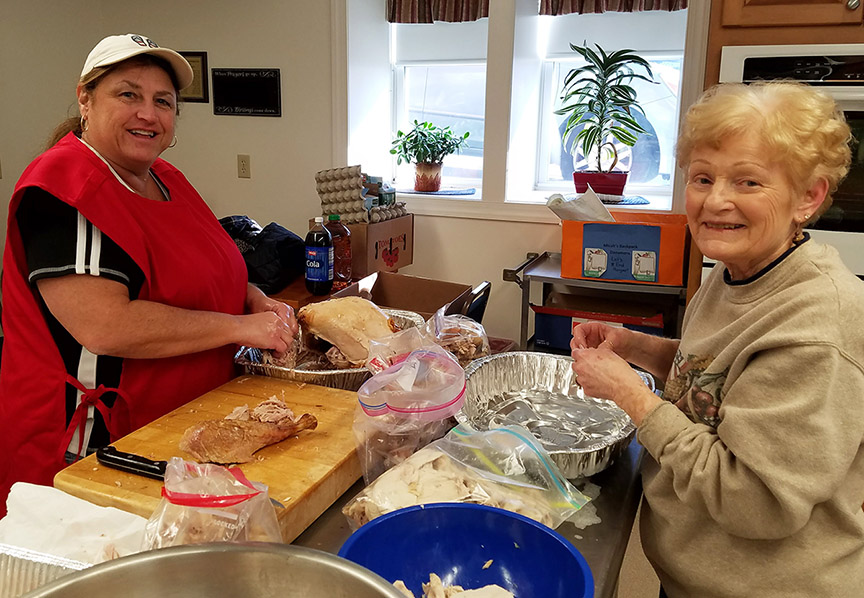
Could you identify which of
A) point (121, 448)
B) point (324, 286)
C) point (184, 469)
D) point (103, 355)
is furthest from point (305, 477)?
point (324, 286)

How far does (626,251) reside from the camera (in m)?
2.50

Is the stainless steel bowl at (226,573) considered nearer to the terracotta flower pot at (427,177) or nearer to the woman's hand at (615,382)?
the woman's hand at (615,382)

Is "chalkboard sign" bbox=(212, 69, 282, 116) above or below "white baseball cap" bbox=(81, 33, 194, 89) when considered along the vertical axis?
above

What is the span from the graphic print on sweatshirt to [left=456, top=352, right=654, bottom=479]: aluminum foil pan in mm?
117

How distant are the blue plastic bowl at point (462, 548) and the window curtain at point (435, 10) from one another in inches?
113

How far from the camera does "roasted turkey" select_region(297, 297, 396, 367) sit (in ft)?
4.79

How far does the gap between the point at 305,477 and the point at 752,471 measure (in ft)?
1.97

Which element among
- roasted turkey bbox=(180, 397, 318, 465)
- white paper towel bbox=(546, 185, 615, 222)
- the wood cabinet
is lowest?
roasted turkey bbox=(180, 397, 318, 465)

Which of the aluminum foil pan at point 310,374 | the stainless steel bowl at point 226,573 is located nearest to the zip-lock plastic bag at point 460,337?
the aluminum foil pan at point 310,374

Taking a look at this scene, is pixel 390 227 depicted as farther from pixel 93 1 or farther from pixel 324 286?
pixel 93 1

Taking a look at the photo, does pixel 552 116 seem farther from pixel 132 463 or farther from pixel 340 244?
pixel 132 463

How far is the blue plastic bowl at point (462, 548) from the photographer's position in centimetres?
84

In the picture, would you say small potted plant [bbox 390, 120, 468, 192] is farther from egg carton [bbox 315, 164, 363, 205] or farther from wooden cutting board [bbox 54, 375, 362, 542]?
wooden cutting board [bbox 54, 375, 362, 542]

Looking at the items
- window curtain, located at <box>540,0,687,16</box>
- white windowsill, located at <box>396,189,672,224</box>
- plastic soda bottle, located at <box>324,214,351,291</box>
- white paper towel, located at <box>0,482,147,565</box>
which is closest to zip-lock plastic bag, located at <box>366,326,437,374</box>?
white paper towel, located at <box>0,482,147,565</box>
